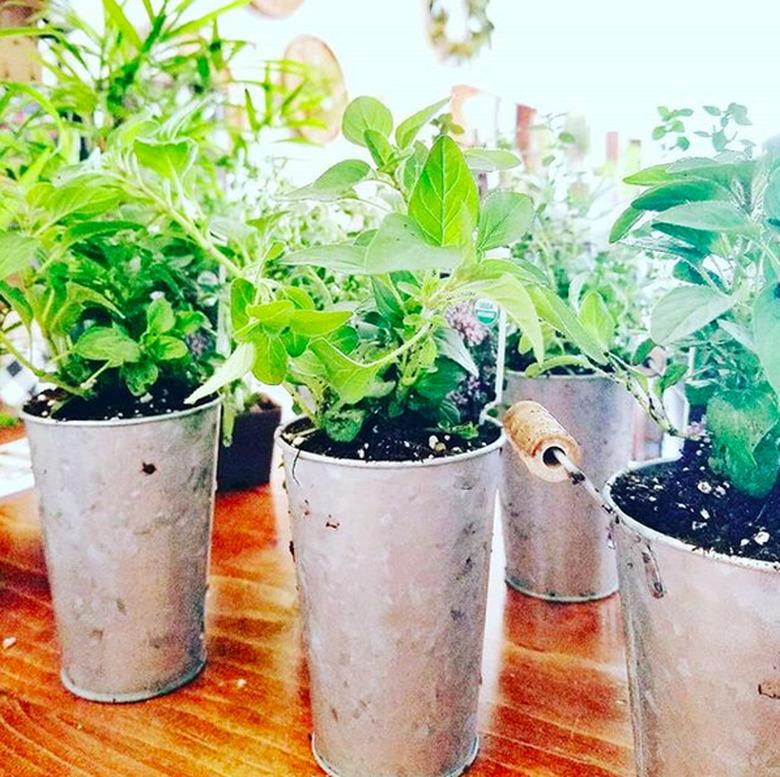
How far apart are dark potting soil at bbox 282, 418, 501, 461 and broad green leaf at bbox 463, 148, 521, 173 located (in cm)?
19

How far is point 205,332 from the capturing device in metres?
0.90

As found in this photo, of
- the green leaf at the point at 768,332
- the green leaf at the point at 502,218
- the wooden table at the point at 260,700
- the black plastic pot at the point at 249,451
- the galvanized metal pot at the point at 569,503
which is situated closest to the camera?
the green leaf at the point at 768,332

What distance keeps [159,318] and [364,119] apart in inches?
10.1

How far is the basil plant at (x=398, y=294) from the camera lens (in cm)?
39

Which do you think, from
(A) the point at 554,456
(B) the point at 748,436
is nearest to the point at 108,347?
(A) the point at 554,456

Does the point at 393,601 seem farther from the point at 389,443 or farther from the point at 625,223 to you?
the point at 625,223

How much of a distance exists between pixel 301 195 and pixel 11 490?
815 millimetres

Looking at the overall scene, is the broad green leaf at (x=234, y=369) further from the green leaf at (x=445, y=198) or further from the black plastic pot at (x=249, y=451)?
the black plastic pot at (x=249, y=451)

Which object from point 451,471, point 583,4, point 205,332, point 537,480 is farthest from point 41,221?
point 583,4

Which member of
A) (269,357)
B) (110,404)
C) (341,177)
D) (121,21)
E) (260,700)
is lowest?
(260,700)

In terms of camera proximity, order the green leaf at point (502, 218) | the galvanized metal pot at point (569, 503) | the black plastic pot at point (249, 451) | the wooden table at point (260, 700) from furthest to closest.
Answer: the black plastic pot at point (249, 451) → the galvanized metal pot at point (569, 503) → the wooden table at point (260, 700) → the green leaf at point (502, 218)

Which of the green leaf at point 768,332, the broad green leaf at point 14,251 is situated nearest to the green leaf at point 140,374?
the broad green leaf at point 14,251

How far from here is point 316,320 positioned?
44 cm

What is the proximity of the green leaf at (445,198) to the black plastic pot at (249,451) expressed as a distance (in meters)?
0.71
